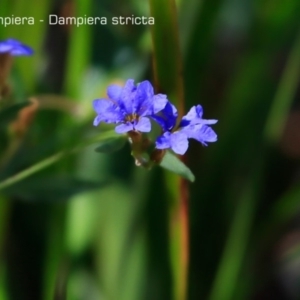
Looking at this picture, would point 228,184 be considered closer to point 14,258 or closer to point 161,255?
point 161,255

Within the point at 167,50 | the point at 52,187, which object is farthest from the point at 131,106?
the point at 52,187

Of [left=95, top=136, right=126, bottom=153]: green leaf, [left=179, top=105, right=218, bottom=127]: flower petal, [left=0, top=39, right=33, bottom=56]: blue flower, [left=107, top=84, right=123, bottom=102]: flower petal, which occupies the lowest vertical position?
[left=95, top=136, right=126, bottom=153]: green leaf

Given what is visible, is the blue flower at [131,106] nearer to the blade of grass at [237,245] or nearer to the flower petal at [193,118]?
the flower petal at [193,118]

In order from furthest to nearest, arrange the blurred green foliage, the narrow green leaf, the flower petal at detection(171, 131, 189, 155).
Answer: the blurred green foliage < the narrow green leaf < the flower petal at detection(171, 131, 189, 155)

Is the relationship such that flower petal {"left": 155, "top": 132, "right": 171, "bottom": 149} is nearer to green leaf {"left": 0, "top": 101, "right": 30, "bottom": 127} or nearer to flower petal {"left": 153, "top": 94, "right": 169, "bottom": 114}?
flower petal {"left": 153, "top": 94, "right": 169, "bottom": 114}

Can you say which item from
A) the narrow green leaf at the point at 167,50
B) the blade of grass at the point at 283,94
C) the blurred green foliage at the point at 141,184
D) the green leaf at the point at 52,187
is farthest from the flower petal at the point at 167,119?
→ the blade of grass at the point at 283,94

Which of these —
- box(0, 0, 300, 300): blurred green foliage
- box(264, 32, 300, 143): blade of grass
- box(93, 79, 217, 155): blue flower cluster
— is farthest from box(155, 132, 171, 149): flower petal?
box(264, 32, 300, 143): blade of grass

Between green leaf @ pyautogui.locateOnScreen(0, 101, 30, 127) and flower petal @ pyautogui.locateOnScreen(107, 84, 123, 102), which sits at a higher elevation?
green leaf @ pyautogui.locateOnScreen(0, 101, 30, 127)

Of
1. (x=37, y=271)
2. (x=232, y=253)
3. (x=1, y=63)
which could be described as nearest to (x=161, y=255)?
(x=232, y=253)
